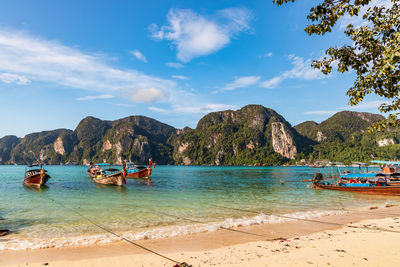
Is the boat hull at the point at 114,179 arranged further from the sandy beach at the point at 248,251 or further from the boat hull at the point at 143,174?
the sandy beach at the point at 248,251

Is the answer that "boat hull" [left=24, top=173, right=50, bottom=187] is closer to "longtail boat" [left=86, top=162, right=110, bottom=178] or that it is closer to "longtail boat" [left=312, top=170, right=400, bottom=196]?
"longtail boat" [left=86, top=162, right=110, bottom=178]

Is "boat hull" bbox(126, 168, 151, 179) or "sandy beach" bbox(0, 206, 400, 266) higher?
"sandy beach" bbox(0, 206, 400, 266)

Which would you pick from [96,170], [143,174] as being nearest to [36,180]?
[96,170]

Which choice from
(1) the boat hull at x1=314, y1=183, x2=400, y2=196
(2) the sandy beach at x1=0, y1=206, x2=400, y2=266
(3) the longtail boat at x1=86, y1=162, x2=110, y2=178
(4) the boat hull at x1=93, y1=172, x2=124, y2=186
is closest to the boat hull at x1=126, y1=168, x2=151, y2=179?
(3) the longtail boat at x1=86, y1=162, x2=110, y2=178

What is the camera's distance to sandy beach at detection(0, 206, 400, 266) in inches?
240

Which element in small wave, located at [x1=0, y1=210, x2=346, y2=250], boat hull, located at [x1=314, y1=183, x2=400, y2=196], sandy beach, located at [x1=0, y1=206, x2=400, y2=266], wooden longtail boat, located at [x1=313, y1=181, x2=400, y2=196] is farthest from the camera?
wooden longtail boat, located at [x1=313, y1=181, x2=400, y2=196]

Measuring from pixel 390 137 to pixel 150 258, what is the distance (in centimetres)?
23023

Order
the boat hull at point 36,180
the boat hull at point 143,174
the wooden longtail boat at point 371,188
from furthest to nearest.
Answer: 1. the boat hull at point 143,174
2. the boat hull at point 36,180
3. the wooden longtail boat at point 371,188

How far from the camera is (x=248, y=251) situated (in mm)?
6984

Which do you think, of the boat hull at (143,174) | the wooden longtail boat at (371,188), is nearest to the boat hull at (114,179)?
the boat hull at (143,174)

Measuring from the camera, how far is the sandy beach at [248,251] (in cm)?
610

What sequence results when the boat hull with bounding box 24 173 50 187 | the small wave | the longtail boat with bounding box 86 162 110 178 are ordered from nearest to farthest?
the small wave, the boat hull with bounding box 24 173 50 187, the longtail boat with bounding box 86 162 110 178

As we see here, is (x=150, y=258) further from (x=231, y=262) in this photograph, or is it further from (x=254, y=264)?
(x=254, y=264)

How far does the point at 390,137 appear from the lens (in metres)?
178
